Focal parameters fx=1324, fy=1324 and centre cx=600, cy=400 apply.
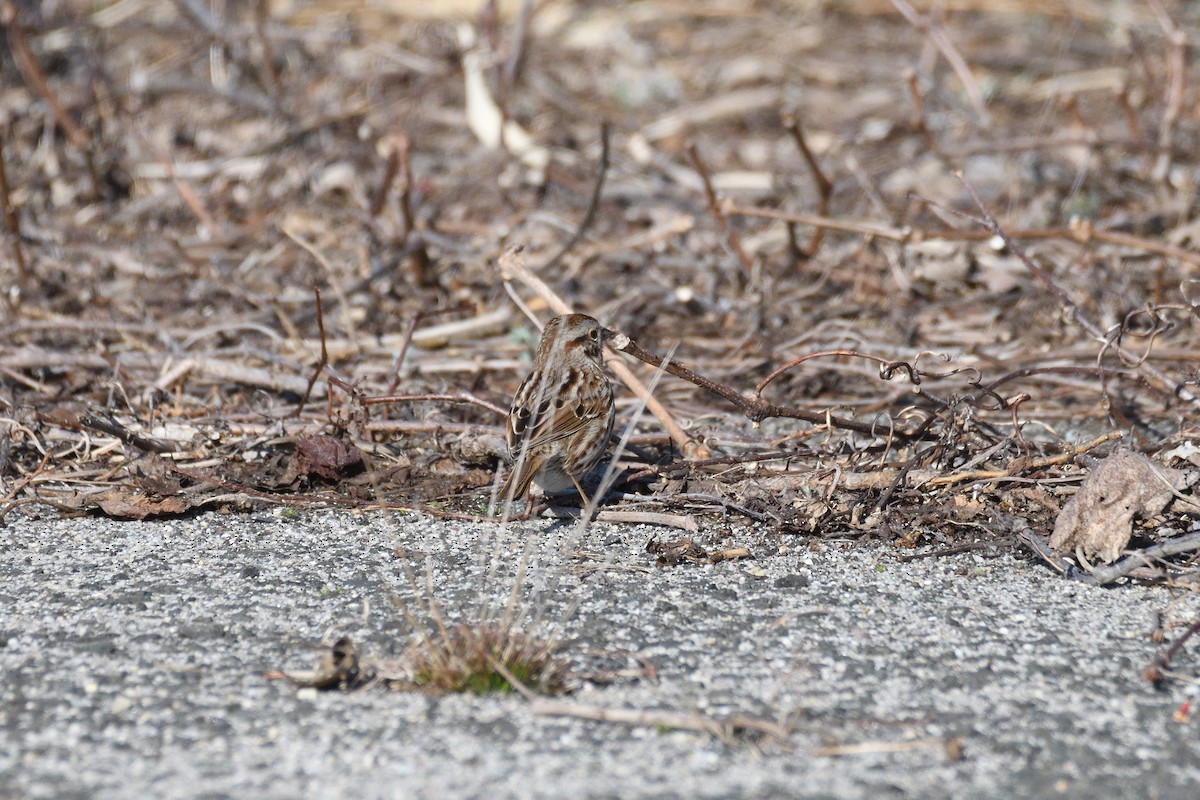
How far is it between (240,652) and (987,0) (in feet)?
34.6

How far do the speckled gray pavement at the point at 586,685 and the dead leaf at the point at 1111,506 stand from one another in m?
0.16

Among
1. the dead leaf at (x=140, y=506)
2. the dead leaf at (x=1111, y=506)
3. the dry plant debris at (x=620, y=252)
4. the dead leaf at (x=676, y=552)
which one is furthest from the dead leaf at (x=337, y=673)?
the dead leaf at (x=1111, y=506)

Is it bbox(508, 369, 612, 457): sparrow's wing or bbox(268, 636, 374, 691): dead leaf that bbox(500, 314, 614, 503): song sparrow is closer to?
bbox(508, 369, 612, 457): sparrow's wing

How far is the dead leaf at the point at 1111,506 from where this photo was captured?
4.33m

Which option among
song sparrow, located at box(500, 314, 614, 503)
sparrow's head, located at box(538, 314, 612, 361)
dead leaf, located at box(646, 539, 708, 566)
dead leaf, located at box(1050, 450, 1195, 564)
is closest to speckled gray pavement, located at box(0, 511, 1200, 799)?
dead leaf, located at box(646, 539, 708, 566)

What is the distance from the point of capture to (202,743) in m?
3.26

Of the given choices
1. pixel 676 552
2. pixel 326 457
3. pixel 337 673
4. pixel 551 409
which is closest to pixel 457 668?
pixel 337 673

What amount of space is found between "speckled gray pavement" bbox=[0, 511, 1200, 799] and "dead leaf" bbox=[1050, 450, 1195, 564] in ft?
0.51

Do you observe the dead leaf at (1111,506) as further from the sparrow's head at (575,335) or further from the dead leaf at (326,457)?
the dead leaf at (326,457)

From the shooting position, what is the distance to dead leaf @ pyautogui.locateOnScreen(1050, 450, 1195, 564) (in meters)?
4.33

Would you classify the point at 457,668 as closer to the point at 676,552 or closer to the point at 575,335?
the point at 676,552

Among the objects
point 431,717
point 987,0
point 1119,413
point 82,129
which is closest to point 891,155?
point 987,0

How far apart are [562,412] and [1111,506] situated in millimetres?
2009

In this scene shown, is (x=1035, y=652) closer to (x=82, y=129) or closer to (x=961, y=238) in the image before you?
(x=961, y=238)
